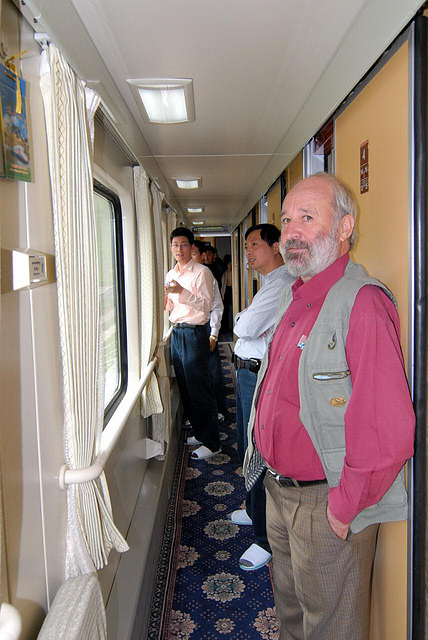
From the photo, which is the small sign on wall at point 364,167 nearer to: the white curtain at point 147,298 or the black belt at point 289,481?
the black belt at point 289,481

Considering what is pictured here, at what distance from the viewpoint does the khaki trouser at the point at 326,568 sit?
149 cm

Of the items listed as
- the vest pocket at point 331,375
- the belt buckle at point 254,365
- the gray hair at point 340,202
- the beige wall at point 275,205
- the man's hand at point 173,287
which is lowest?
the belt buckle at point 254,365

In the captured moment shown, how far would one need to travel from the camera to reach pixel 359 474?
1.29 meters

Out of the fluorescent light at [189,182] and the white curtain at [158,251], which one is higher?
the fluorescent light at [189,182]

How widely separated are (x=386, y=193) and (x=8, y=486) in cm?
145

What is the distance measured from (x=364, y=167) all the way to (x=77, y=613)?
5.73 feet

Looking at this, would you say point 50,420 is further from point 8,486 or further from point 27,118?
point 27,118

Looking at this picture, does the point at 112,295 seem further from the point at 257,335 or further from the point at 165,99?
the point at 165,99

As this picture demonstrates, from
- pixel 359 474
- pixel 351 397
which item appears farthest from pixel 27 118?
pixel 359 474

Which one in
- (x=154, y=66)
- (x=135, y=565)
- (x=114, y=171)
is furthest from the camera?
(x=114, y=171)

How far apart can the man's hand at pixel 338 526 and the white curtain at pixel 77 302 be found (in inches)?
29.8

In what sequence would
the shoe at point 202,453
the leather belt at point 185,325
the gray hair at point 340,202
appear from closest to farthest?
the gray hair at point 340,202, the shoe at point 202,453, the leather belt at point 185,325

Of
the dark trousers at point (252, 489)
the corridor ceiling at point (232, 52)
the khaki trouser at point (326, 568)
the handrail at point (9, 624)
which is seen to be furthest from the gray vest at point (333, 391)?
the dark trousers at point (252, 489)

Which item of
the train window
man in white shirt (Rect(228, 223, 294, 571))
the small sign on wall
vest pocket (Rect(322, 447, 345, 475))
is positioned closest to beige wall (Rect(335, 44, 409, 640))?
the small sign on wall
